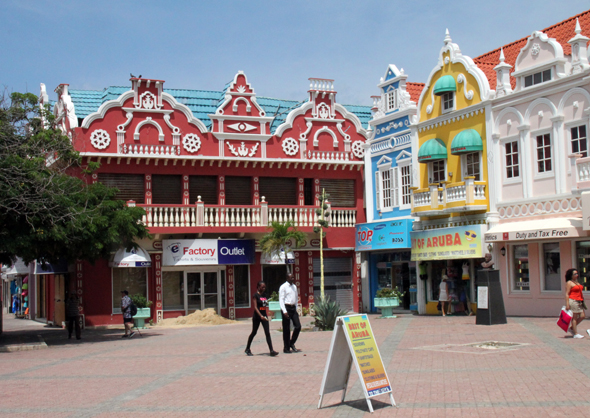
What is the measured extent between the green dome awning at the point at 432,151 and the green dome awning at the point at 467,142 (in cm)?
107

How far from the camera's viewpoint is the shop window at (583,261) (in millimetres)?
21719

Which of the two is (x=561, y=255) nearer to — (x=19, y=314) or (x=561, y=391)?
(x=561, y=391)

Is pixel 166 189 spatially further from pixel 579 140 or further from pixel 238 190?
pixel 579 140

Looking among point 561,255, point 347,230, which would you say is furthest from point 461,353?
point 347,230

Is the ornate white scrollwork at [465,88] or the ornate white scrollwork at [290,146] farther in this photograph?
the ornate white scrollwork at [290,146]

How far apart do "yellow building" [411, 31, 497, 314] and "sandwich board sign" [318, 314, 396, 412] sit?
611 inches

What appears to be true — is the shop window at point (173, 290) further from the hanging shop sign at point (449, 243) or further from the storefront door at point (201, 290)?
the hanging shop sign at point (449, 243)

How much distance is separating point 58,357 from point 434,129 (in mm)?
17080

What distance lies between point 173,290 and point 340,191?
9.29 meters

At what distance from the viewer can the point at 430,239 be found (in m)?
27.0

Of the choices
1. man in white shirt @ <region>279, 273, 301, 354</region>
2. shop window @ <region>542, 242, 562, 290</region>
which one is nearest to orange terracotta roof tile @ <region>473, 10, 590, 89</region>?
shop window @ <region>542, 242, 562, 290</region>

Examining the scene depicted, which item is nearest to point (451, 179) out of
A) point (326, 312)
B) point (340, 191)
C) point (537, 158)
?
point (537, 158)

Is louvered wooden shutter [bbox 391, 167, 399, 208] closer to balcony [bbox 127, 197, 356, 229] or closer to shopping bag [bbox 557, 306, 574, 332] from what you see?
balcony [bbox 127, 197, 356, 229]

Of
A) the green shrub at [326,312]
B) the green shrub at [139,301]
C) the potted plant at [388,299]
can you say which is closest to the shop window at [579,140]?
the potted plant at [388,299]
